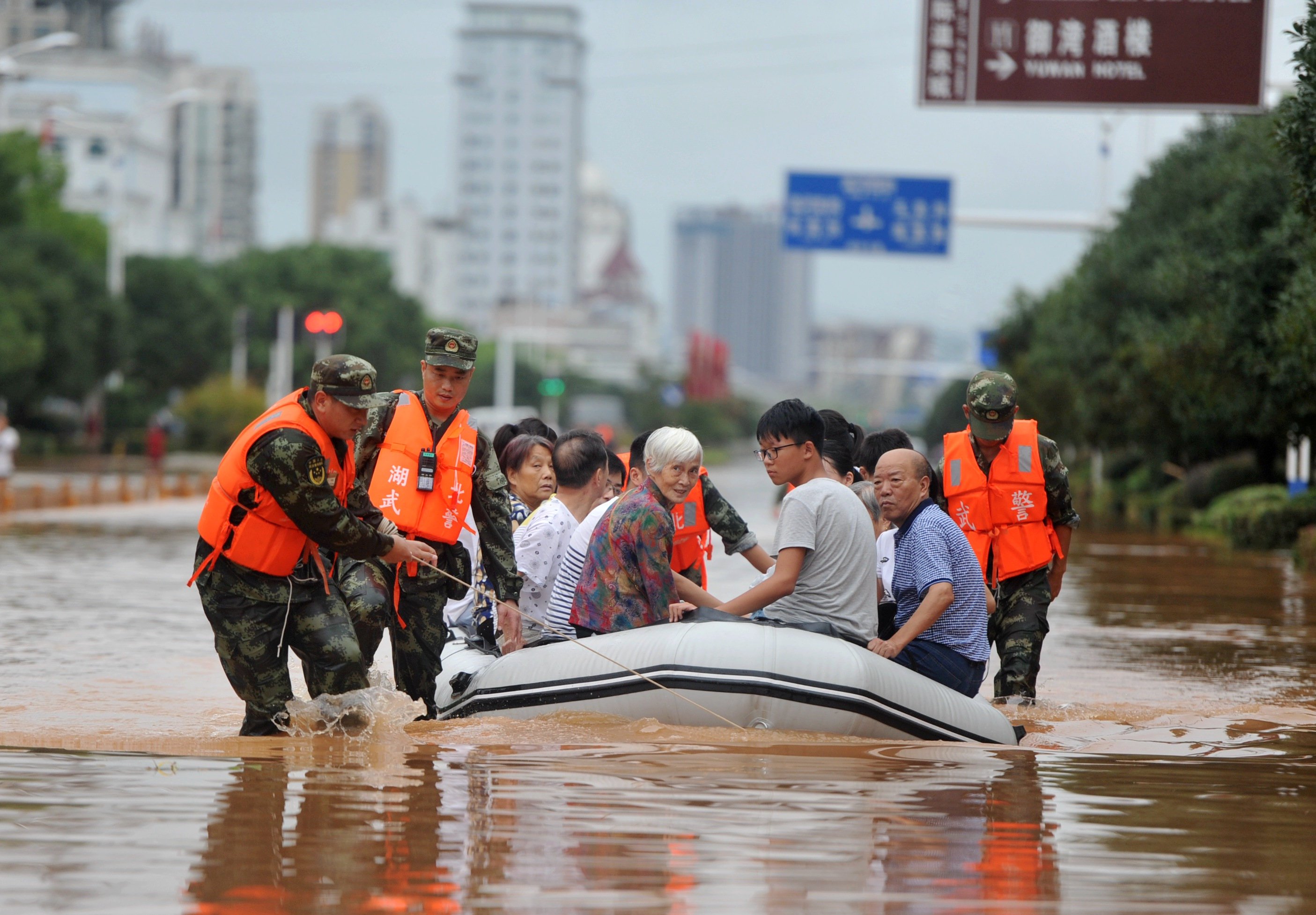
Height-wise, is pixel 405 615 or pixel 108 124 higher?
pixel 108 124

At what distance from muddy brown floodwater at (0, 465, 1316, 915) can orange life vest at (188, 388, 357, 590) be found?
80 centimetres

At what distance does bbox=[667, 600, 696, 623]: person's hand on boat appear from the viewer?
7.79 metres

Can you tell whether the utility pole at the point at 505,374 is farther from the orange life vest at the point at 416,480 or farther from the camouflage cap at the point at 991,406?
the orange life vest at the point at 416,480

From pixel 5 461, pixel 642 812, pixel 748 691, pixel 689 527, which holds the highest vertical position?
pixel 689 527

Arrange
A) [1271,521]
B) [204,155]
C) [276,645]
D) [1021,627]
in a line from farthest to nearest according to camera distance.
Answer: [204,155] < [1271,521] < [1021,627] < [276,645]

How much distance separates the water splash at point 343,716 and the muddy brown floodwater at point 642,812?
7cm

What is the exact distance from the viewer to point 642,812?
6.02 meters

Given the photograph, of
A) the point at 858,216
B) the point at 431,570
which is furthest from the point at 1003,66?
the point at 858,216

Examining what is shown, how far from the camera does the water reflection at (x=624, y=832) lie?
4.92m

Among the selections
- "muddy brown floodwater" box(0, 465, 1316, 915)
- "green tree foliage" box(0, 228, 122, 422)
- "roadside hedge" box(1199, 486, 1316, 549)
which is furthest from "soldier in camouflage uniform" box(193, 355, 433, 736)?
"green tree foliage" box(0, 228, 122, 422)

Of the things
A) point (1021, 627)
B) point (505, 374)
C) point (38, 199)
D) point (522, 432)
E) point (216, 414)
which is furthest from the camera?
point (505, 374)

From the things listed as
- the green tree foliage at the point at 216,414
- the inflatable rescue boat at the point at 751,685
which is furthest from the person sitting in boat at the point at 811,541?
the green tree foliage at the point at 216,414

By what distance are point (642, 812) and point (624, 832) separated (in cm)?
35

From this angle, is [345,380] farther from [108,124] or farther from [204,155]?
[204,155]
